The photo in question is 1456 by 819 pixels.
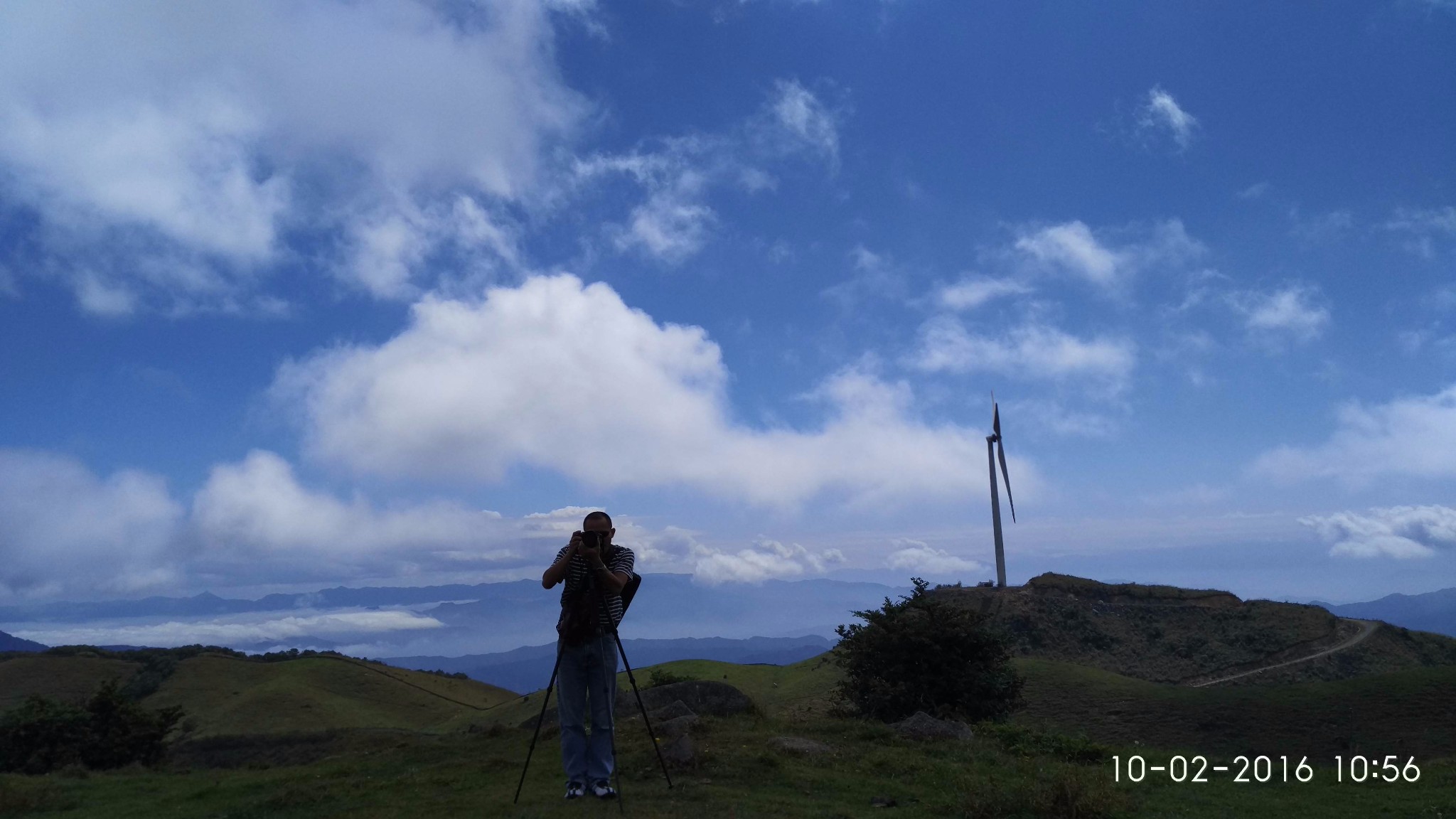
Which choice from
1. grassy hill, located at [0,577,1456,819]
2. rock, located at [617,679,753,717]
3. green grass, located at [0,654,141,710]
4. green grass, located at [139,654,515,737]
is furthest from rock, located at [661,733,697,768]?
green grass, located at [0,654,141,710]

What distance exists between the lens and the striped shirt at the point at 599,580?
30.2 ft

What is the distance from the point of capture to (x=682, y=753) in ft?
35.8

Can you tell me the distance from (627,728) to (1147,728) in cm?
1370

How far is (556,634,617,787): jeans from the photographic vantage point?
922cm

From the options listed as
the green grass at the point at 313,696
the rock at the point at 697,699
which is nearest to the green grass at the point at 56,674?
the green grass at the point at 313,696

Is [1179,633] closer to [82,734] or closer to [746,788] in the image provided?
[746,788]

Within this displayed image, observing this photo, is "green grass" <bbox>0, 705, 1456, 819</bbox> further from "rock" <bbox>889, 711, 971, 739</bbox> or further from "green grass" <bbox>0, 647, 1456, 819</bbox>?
"rock" <bbox>889, 711, 971, 739</bbox>

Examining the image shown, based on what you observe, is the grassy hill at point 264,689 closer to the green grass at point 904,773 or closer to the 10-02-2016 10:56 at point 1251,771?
the green grass at point 904,773

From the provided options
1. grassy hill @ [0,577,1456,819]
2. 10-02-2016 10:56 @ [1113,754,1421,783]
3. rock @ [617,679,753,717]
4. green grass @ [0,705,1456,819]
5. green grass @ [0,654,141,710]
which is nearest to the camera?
green grass @ [0,705,1456,819]

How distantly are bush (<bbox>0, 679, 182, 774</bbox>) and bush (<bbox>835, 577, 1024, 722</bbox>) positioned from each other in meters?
18.1

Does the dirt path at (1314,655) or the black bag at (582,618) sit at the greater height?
the black bag at (582,618)

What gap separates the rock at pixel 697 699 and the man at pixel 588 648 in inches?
305

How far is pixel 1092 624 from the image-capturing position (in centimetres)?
3588

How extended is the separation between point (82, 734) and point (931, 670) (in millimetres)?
20843
